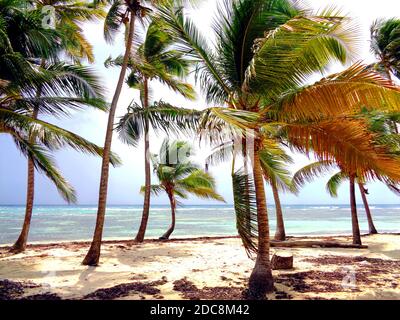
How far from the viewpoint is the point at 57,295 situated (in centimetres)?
540

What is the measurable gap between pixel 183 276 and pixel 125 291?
1603 mm

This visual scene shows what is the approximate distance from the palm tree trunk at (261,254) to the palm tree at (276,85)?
17mm

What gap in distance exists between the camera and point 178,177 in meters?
15.9

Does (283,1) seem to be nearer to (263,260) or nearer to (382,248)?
(263,260)

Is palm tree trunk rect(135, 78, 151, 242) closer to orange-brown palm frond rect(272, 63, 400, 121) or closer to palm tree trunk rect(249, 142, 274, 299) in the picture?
palm tree trunk rect(249, 142, 274, 299)

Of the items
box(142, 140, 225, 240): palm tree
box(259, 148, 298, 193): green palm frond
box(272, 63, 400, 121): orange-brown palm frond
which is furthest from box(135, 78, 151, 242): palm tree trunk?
box(272, 63, 400, 121): orange-brown palm frond

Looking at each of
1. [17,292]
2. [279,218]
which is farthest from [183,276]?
[279,218]

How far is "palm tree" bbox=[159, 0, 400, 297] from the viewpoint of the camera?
488 centimetres

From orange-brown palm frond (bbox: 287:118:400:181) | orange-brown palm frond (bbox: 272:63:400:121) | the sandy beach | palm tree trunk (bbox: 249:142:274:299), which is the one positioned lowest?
the sandy beach

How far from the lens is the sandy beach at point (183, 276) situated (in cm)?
554

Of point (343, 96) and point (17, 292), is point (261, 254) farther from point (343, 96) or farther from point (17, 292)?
point (17, 292)

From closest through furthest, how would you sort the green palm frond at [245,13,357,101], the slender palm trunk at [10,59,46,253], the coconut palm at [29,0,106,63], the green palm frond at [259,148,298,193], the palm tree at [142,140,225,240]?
the green palm frond at [245,13,357,101], the green palm frond at [259,148,298,193], the slender palm trunk at [10,59,46,253], the coconut palm at [29,0,106,63], the palm tree at [142,140,225,240]
